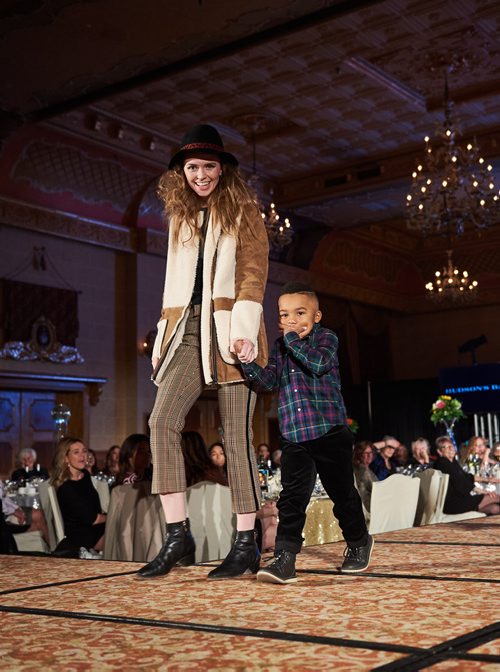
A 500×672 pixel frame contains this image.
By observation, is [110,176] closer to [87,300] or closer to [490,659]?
[87,300]

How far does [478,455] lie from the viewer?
23.4ft

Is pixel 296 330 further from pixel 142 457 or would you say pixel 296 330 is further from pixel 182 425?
pixel 142 457

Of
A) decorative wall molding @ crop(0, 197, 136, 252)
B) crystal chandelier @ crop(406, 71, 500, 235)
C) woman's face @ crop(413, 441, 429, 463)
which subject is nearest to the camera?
woman's face @ crop(413, 441, 429, 463)

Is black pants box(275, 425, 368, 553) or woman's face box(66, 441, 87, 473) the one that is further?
woman's face box(66, 441, 87, 473)

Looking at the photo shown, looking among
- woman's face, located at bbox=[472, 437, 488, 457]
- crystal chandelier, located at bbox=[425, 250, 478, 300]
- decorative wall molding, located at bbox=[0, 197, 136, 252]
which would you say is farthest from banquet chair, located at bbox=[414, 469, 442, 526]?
decorative wall molding, located at bbox=[0, 197, 136, 252]

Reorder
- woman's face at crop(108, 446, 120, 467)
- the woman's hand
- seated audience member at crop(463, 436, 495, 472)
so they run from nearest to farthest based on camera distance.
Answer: the woman's hand
seated audience member at crop(463, 436, 495, 472)
woman's face at crop(108, 446, 120, 467)

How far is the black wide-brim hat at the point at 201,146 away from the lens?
2.68 m

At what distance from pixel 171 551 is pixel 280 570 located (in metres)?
0.35

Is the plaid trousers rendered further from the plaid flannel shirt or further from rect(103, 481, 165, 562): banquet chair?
rect(103, 481, 165, 562): banquet chair

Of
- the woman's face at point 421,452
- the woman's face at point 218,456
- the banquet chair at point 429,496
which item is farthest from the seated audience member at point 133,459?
the woman's face at point 421,452

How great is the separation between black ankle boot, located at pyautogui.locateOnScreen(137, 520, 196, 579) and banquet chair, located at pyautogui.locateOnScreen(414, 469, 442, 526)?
3.67 metres

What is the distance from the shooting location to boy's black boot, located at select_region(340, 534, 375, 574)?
2537 mm

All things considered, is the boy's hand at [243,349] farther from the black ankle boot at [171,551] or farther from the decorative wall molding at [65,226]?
the decorative wall molding at [65,226]

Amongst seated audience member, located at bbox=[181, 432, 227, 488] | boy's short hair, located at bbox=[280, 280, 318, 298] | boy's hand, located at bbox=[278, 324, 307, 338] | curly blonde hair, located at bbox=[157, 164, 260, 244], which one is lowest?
seated audience member, located at bbox=[181, 432, 227, 488]
